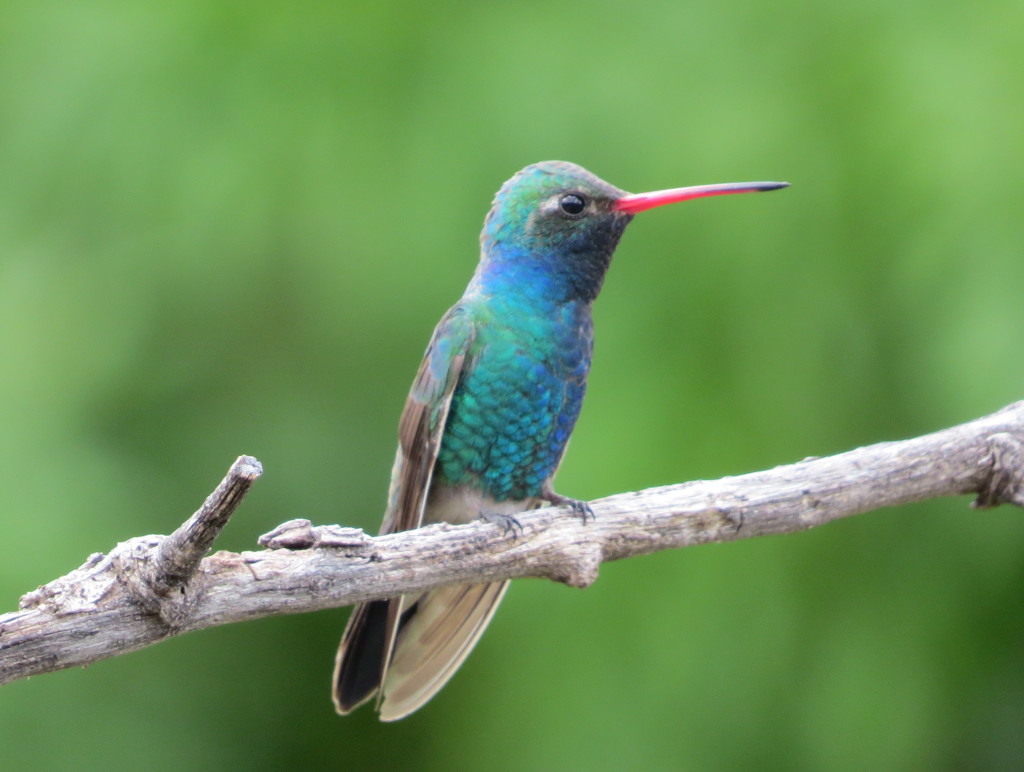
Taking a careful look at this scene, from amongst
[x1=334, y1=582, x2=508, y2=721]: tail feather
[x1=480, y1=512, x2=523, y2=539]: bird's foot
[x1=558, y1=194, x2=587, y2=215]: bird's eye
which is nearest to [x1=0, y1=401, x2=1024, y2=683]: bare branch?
[x1=480, y1=512, x2=523, y2=539]: bird's foot

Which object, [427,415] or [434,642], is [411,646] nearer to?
[434,642]

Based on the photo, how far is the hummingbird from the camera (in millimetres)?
3119

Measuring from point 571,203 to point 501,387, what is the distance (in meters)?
0.54

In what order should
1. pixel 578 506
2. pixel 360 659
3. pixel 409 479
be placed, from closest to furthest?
pixel 578 506, pixel 360 659, pixel 409 479

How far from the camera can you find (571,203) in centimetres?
321

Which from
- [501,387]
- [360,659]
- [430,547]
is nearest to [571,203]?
[501,387]

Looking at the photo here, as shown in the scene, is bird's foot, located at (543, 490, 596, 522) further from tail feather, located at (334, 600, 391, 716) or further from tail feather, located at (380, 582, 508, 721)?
tail feather, located at (334, 600, 391, 716)

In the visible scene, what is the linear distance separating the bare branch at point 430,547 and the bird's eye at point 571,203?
34.6 inches

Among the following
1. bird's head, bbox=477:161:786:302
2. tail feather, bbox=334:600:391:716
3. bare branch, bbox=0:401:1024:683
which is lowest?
tail feather, bbox=334:600:391:716

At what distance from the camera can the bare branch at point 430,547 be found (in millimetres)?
1996

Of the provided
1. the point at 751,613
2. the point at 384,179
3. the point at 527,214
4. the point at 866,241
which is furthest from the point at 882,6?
the point at 751,613

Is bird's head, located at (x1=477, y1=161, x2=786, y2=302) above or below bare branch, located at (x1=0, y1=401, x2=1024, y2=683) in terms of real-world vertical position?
above

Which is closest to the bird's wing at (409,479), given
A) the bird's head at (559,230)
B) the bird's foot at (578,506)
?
the bird's head at (559,230)

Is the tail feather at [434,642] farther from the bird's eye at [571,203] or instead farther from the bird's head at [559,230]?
the bird's eye at [571,203]
